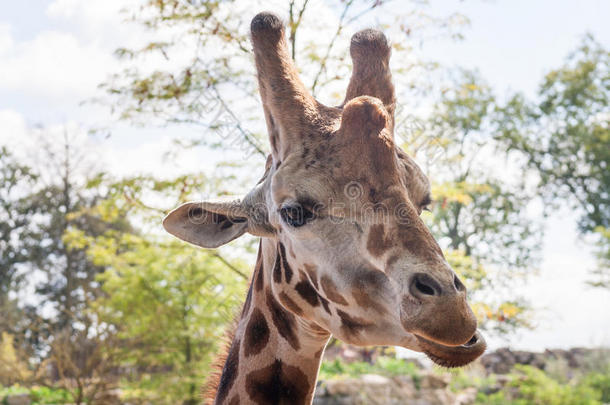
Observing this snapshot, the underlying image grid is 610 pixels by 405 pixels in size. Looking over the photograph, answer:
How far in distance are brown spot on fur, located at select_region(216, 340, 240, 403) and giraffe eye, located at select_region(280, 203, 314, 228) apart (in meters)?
0.70

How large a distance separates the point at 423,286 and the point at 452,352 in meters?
0.23

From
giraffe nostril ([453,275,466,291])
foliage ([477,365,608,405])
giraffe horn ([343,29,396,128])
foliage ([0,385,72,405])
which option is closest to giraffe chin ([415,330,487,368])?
giraffe nostril ([453,275,466,291])

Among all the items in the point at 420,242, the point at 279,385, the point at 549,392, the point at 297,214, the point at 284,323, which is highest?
the point at 549,392

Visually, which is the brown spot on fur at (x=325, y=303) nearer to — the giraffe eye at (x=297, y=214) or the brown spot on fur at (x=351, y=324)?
the brown spot on fur at (x=351, y=324)

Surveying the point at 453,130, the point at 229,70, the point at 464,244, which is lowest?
the point at 229,70

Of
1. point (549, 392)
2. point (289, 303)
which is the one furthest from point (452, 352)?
point (549, 392)

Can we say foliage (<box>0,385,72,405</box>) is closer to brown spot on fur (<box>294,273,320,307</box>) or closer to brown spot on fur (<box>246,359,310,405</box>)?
brown spot on fur (<box>246,359,310,405</box>)

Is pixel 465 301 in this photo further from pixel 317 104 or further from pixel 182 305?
pixel 182 305

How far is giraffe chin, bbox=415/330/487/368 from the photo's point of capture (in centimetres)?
176

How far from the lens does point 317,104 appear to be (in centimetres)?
237

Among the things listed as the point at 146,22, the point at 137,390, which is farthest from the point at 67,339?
the point at 146,22

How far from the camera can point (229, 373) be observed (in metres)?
2.45

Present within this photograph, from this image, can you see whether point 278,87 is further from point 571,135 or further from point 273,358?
point 571,135

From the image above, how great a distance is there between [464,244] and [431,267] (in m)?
22.6
